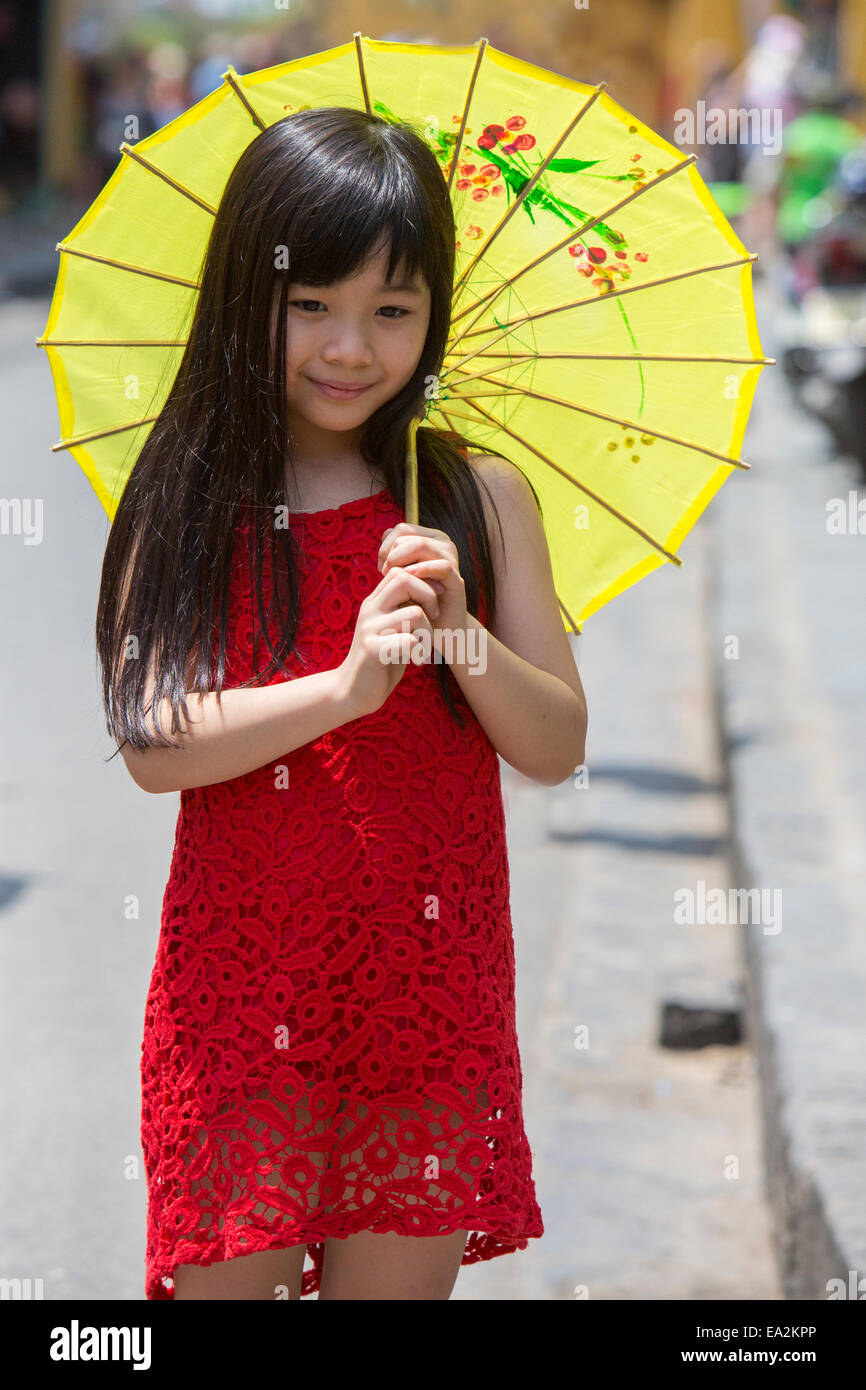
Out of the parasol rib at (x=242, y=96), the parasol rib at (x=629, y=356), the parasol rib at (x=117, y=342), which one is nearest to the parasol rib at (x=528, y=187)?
the parasol rib at (x=629, y=356)

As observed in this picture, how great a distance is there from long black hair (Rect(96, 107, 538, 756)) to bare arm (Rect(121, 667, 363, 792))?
20mm

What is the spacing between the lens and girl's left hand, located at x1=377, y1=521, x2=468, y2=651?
1.89 m

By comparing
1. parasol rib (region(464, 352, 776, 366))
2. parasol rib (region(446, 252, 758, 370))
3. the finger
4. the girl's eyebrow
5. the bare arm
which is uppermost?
parasol rib (region(446, 252, 758, 370))

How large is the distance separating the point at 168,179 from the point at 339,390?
354 mm

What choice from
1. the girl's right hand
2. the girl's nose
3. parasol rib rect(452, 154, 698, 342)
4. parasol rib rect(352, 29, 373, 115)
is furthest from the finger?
parasol rib rect(352, 29, 373, 115)

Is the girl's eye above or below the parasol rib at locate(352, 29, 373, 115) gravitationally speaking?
below

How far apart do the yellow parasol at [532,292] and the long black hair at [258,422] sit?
0.34 ft

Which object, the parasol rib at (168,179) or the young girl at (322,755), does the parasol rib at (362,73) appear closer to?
the young girl at (322,755)

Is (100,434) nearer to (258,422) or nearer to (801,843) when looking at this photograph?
(258,422)

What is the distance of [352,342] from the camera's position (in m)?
1.99

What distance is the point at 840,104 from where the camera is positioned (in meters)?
15.6

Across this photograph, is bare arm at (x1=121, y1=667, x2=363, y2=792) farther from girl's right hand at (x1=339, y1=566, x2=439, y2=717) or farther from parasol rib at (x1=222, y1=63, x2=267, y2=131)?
parasol rib at (x1=222, y1=63, x2=267, y2=131)

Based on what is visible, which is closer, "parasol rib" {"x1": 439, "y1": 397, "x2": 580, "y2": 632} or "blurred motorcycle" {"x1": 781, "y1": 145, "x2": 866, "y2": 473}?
"parasol rib" {"x1": 439, "y1": 397, "x2": 580, "y2": 632}

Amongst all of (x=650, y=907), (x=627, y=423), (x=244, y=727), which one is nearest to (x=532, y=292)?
(x=627, y=423)
